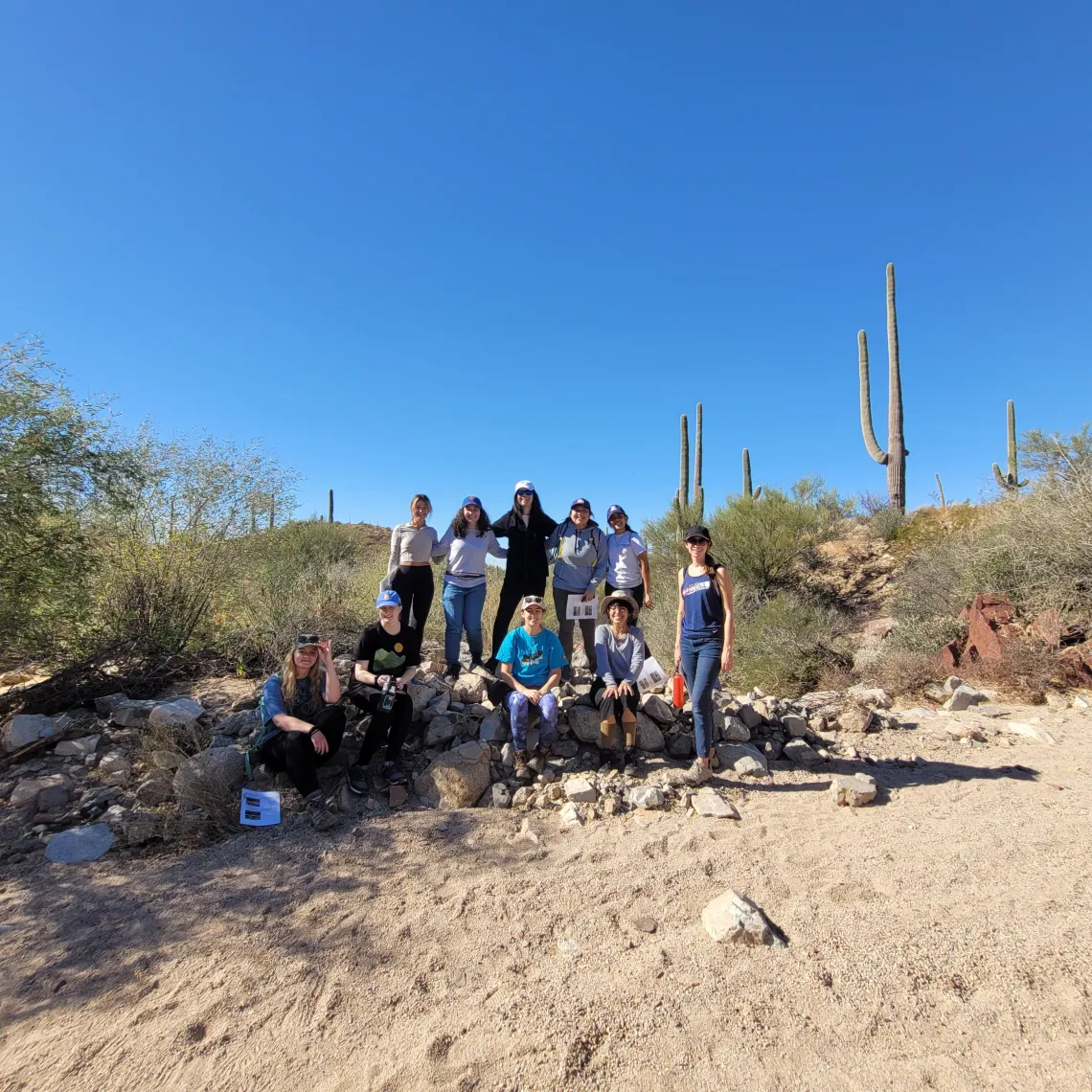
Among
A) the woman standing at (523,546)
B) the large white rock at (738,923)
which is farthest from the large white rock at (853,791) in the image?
the woman standing at (523,546)

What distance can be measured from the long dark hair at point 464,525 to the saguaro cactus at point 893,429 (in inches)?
479

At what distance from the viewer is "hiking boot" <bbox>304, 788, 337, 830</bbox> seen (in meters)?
4.00

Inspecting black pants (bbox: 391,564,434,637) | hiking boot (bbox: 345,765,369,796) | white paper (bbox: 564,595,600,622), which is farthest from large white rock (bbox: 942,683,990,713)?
hiking boot (bbox: 345,765,369,796)

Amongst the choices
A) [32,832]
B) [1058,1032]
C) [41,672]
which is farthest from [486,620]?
[1058,1032]

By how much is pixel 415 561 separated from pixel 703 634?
258cm

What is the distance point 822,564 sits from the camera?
41.9ft

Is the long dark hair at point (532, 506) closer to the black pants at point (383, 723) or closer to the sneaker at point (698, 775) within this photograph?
the black pants at point (383, 723)

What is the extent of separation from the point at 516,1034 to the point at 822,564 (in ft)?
39.7

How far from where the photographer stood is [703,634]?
4.38 m

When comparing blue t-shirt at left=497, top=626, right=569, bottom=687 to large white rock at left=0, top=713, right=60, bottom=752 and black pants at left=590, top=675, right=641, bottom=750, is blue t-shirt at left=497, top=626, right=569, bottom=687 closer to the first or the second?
black pants at left=590, top=675, right=641, bottom=750

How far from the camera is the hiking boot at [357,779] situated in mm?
4344

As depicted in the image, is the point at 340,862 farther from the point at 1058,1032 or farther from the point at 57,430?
the point at 57,430

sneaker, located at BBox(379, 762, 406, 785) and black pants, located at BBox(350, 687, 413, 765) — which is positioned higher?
black pants, located at BBox(350, 687, 413, 765)

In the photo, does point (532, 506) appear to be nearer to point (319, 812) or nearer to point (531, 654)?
point (531, 654)
